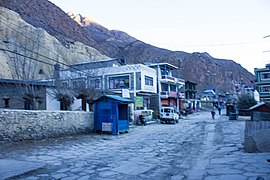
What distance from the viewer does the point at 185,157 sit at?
29.1 feet

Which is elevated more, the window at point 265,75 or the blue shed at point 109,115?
the window at point 265,75

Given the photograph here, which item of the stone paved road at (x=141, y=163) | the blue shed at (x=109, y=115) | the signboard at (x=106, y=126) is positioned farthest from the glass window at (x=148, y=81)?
the stone paved road at (x=141, y=163)

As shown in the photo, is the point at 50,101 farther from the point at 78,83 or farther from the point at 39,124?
the point at 39,124

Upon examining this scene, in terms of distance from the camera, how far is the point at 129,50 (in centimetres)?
12381

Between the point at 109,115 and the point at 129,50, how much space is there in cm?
10921

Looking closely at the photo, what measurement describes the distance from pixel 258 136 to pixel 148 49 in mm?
113647

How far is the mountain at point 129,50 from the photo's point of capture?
9469cm

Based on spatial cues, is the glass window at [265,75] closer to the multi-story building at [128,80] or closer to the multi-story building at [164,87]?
the multi-story building at [164,87]

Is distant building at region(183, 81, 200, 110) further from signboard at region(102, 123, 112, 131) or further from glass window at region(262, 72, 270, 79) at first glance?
signboard at region(102, 123, 112, 131)

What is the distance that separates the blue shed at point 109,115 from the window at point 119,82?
14.6m

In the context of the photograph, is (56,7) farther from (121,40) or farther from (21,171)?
(21,171)

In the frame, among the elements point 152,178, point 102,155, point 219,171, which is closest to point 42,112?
point 102,155

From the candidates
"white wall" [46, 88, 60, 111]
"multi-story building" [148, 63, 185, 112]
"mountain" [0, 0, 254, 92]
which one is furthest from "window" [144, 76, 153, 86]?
"mountain" [0, 0, 254, 92]

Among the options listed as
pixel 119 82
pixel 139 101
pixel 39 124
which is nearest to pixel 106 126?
pixel 39 124
